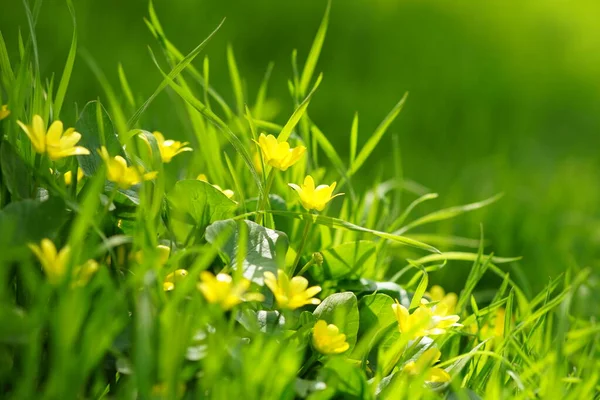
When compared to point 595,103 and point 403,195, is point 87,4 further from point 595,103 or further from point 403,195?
point 595,103

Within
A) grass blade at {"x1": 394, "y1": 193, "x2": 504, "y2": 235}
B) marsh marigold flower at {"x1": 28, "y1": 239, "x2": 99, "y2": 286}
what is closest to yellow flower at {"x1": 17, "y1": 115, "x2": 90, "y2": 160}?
marsh marigold flower at {"x1": 28, "y1": 239, "x2": 99, "y2": 286}

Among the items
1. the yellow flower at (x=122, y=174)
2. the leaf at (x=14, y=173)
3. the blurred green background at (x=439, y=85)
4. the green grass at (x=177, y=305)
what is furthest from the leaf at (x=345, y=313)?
the blurred green background at (x=439, y=85)

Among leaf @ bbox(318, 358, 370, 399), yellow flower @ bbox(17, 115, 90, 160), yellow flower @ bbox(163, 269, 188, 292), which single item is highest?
yellow flower @ bbox(17, 115, 90, 160)

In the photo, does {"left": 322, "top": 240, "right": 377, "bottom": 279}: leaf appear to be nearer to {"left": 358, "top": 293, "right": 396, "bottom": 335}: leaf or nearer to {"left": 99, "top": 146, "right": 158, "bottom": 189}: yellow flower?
{"left": 358, "top": 293, "right": 396, "bottom": 335}: leaf

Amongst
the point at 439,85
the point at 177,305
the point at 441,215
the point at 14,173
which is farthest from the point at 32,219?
the point at 439,85

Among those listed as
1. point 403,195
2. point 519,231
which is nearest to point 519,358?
point 519,231
